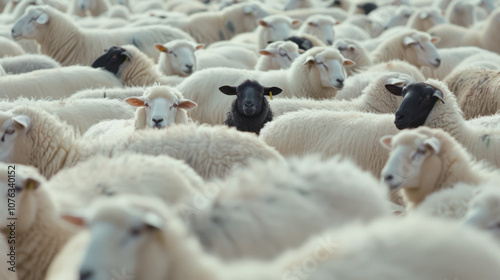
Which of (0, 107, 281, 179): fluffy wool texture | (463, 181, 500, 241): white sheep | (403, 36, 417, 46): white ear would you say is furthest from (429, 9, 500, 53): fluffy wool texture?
(463, 181, 500, 241): white sheep

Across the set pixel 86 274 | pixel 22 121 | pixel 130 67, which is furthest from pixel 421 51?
pixel 86 274

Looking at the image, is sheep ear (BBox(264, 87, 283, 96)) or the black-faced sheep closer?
the black-faced sheep

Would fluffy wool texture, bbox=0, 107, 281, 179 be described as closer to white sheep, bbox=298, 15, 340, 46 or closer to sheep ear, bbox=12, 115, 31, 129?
sheep ear, bbox=12, 115, 31, 129

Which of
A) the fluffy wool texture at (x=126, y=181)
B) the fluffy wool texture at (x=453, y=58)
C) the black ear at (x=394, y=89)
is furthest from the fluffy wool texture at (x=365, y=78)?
the fluffy wool texture at (x=126, y=181)

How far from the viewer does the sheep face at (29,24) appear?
9164 millimetres

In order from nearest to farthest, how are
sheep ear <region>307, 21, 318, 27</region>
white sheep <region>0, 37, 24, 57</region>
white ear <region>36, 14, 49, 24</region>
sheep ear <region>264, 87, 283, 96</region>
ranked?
sheep ear <region>264, 87, 283, 96</region> < white ear <region>36, 14, 49, 24</region> < white sheep <region>0, 37, 24, 57</region> < sheep ear <region>307, 21, 318, 27</region>

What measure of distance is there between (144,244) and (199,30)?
33.0ft

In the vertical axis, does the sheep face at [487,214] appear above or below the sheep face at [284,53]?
above

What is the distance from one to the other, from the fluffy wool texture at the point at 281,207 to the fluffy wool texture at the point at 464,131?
1957 millimetres

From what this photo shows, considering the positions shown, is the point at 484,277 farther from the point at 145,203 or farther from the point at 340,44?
the point at 340,44

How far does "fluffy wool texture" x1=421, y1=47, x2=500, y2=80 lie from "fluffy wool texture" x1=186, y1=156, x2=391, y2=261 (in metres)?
6.25

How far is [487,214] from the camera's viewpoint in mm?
2785

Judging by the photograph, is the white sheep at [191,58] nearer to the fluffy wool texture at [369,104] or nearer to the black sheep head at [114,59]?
the black sheep head at [114,59]

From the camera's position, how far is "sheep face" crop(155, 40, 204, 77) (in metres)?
8.27
